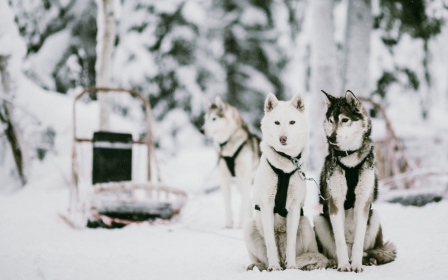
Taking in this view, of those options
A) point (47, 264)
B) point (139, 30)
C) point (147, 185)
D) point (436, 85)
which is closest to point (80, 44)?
point (139, 30)

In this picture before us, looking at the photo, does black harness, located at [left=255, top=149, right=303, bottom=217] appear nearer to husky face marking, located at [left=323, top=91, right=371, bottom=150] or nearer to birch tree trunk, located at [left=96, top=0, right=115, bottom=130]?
husky face marking, located at [left=323, top=91, right=371, bottom=150]

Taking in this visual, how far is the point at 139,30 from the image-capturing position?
11.5m

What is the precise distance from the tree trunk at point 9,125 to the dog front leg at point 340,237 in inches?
199

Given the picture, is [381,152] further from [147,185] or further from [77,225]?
[77,225]

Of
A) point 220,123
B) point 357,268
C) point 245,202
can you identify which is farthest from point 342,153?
point 220,123

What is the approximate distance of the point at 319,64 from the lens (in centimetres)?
647

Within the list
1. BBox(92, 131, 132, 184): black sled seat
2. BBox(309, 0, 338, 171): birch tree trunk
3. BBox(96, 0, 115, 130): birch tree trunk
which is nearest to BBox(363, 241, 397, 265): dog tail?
BBox(92, 131, 132, 184): black sled seat

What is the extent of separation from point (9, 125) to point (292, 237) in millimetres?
4932

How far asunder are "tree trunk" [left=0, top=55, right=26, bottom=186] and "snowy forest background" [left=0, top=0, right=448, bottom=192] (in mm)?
68

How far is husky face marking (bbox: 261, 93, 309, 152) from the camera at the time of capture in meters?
2.38

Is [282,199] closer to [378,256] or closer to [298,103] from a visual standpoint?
[298,103]

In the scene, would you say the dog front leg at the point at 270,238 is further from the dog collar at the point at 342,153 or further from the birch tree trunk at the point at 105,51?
the birch tree trunk at the point at 105,51

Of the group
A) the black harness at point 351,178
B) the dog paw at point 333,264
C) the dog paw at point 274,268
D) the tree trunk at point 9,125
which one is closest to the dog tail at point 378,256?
the dog paw at point 333,264

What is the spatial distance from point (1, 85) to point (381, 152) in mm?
5682
